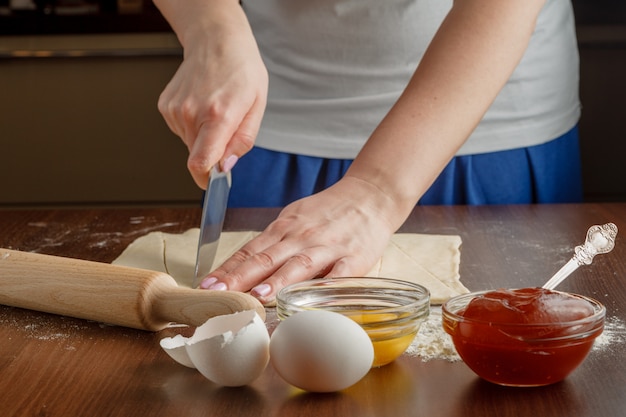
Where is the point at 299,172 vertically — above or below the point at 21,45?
above

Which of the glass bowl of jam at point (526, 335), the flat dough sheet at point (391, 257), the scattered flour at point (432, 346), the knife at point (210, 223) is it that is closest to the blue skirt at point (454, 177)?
the flat dough sheet at point (391, 257)

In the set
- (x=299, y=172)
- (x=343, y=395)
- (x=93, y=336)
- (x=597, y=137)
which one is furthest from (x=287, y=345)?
(x=597, y=137)

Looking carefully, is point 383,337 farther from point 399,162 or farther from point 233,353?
point 399,162

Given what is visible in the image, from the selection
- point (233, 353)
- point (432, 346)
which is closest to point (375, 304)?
point (432, 346)

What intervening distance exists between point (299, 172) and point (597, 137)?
4.63 ft

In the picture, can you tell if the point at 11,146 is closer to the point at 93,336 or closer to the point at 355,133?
the point at 355,133

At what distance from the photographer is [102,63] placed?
8.66ft

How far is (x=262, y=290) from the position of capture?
2.62 feet

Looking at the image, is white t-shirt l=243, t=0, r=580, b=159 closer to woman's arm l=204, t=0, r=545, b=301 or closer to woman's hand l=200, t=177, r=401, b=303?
woman's arm l=204, t=0, r=545, b=301

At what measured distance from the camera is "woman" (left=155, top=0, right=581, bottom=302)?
0.91 meters

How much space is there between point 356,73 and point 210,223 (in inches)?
17.8

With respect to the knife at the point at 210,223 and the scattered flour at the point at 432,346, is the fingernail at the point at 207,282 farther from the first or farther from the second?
the scattered flour at the point at 432,346

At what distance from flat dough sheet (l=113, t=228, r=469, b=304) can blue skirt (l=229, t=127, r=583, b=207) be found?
0.24 meters

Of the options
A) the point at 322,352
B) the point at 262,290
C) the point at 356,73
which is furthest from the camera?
the point at 356,73
